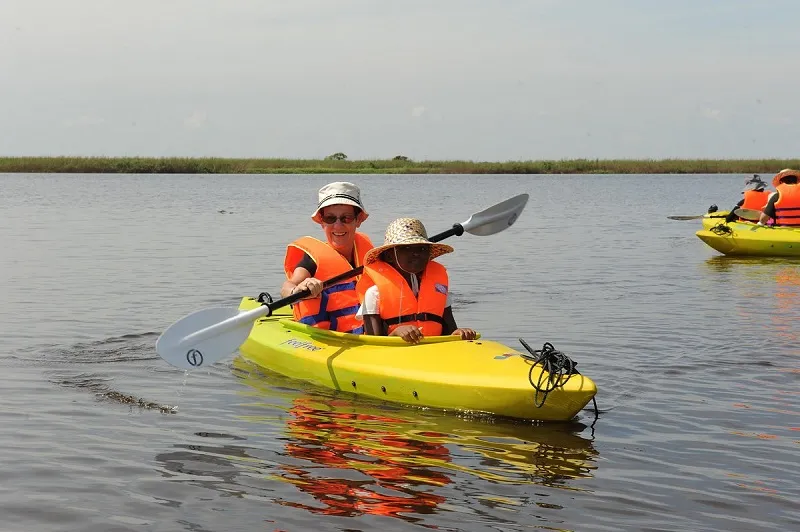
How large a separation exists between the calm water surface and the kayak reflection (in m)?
0.02

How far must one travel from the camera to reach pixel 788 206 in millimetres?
17141

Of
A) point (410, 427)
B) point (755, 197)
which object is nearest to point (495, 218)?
point (410, 427)

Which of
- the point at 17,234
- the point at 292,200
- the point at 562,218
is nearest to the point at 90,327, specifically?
the point at 17,234

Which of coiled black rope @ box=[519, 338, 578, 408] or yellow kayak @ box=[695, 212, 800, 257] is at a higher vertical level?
yellow kayak @ box=[695, 212, 800, 257]

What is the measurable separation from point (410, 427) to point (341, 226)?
2035 mm

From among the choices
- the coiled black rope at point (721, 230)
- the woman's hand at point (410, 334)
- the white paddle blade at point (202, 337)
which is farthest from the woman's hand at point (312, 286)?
the coiled black rope at point (721, 230)

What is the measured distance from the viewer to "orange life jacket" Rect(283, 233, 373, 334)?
798cm

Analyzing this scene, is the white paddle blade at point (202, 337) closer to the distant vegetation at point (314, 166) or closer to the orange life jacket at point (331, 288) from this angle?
the orange life jacket at point (331, 288)

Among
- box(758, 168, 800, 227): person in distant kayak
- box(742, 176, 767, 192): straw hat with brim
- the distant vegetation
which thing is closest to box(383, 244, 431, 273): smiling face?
box(758, 168, 800, 227): person in distant kayak

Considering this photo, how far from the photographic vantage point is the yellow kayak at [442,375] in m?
6.39

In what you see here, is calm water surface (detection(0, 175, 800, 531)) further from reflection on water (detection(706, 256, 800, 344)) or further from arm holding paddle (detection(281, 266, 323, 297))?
arm holding paddle (detection(281, 266, 323, 297))

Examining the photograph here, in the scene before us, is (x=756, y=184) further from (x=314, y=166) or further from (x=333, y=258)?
(x=314, y=166)

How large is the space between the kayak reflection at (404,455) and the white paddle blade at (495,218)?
2.59 metres

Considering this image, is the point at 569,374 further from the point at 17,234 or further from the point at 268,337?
the point at 17,234
